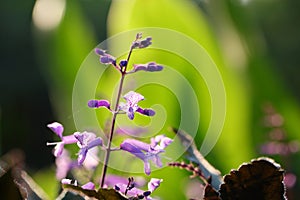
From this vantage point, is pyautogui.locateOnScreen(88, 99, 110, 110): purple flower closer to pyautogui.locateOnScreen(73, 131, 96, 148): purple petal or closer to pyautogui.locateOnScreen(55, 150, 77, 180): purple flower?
pyautogui.locateOnScreen(73, 131, 96, 148): purple petal

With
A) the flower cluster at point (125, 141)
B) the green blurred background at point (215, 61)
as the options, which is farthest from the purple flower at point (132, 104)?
the green blurred background at point (215, 61)

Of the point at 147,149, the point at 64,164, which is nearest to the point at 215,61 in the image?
the point at 64,164

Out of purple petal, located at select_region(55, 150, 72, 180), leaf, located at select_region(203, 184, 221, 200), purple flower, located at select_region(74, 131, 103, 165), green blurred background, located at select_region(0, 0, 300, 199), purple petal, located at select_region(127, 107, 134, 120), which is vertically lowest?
purple petal, located at select_region(55, 150, 72, 180)

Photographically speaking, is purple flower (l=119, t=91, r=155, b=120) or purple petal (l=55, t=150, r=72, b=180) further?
A: purple petal (l=55, t=150, r=72, b=180)

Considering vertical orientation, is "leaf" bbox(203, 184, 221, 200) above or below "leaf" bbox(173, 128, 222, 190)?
below

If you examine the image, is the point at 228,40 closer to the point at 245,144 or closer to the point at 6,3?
the point at 245,144

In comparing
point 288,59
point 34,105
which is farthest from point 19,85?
point 288,59

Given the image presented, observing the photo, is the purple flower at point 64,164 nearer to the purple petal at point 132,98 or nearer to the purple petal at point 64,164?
the purple petal at point 64,164

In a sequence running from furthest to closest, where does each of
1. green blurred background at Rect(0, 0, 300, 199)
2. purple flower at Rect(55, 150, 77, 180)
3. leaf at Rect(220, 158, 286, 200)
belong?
green blurred background at Rect(0, 0, 300, 199)
purple flower at Rect(55, 150, 77, 180)
leaf at Rect(220, 158, 286, 200)

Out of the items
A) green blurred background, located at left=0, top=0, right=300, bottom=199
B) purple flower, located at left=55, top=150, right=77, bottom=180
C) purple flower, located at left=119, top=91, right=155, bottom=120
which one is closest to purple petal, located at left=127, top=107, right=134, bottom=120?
purple flower, located at left=119, top=91, right=155, bottom=120
